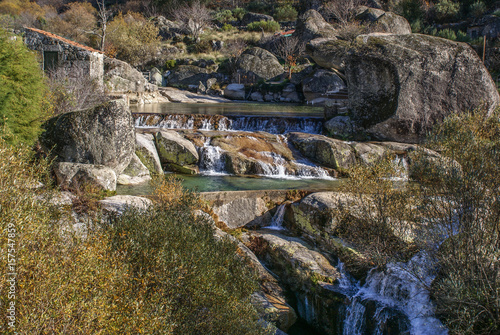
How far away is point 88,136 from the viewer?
11227 millimetres

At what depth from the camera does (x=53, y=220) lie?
559 centimetres

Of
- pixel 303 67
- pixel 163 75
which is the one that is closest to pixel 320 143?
pixel 303 67

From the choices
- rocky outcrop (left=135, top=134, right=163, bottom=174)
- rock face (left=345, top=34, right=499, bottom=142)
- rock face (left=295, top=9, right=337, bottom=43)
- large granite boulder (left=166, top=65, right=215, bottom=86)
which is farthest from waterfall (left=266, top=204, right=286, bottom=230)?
rock face (left=295, top=9, right=337, bottom=43)

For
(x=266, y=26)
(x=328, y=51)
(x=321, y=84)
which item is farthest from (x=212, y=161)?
(x=266, y=26)

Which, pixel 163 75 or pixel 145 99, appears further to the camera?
pixel 163 75

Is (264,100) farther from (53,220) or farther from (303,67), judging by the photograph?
(53,220)

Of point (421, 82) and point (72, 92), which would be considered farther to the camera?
point (421, 82)

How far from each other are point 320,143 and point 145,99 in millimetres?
19217

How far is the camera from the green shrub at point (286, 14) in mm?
56188

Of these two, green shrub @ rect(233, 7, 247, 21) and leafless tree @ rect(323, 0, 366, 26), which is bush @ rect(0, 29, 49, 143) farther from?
green shrub @ rect(233, 7, 247, 21)

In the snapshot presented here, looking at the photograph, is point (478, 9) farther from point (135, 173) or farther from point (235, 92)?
point (135, 173)

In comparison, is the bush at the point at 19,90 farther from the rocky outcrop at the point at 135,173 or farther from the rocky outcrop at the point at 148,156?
the rocky outcrop at the point at 148,156

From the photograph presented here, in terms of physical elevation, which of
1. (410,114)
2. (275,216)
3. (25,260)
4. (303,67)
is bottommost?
(275,216)

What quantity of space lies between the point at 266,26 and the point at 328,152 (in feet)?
138
